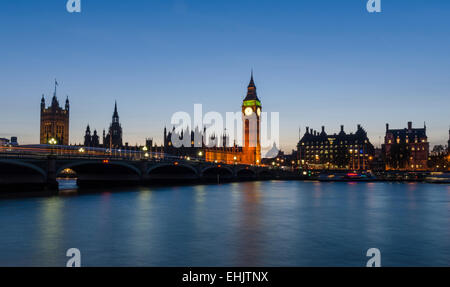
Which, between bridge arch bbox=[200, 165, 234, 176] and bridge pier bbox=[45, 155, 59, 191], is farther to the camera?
bridge arch bbox=[200, 165, 234, 176]

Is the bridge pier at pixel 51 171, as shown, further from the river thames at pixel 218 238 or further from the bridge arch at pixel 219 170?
the bridge arch at pixel 219 170

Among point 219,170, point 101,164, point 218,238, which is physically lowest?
point 219,170

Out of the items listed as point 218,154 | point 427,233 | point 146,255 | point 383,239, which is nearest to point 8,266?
point 146,255

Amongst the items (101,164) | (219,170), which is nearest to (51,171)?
(101,164)

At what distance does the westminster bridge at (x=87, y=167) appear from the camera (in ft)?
163

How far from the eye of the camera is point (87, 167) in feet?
226

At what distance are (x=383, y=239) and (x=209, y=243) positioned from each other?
9455 millimetres

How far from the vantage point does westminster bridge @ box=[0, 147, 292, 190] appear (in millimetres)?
49678

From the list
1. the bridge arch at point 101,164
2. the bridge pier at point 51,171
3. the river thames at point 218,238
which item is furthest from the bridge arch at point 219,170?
the river thames at point 218,238

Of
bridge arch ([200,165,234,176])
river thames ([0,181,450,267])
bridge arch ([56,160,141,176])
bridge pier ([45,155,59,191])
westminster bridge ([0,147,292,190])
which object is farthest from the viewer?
bridge arch ([200,165,234,176])

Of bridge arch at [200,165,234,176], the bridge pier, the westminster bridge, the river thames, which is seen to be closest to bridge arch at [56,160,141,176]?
the westminster bridge

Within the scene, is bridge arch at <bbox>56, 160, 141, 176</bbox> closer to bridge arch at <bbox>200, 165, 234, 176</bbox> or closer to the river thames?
the river thames

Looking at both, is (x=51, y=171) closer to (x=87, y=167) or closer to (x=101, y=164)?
(x=101, y=164)
